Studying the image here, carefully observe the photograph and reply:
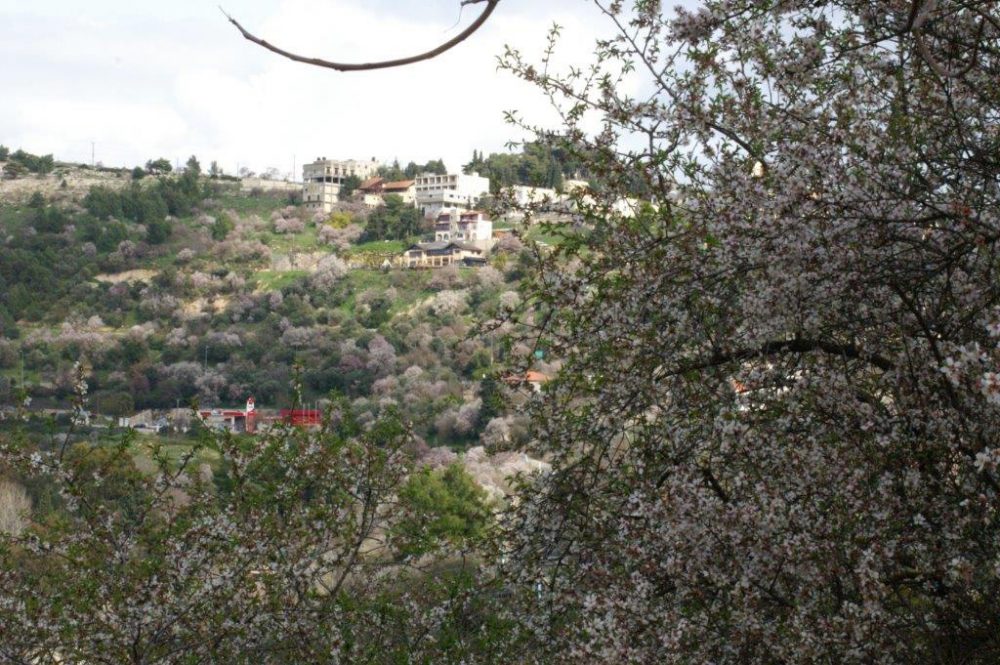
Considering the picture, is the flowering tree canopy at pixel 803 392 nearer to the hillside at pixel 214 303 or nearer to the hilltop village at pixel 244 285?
the hilltop village at pixel 244 285

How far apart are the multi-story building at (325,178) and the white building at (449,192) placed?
8.72m

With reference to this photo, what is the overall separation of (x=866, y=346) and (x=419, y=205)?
106 meters

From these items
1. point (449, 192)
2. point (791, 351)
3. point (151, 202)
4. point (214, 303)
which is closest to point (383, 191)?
point (449, 192)

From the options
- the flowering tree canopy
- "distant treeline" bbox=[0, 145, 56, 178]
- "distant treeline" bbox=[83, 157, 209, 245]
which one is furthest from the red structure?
"distant treeline" bbox=[0, 145, 56, 178]

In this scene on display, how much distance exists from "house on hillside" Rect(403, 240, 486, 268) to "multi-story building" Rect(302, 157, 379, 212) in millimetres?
19089

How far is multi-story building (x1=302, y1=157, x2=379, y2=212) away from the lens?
11200 cm

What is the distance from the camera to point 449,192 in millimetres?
108125

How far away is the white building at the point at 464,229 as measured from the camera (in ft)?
316

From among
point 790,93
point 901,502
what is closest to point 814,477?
point 901,502

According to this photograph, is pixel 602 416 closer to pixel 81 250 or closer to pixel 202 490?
pixel 202 490

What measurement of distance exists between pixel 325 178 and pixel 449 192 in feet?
48.4

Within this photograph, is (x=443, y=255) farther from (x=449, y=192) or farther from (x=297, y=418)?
(x=297, y=418)

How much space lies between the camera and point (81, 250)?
Answer: 9550cm

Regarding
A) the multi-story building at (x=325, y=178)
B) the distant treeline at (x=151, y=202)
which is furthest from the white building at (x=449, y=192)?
the distant treeline at (x=151, y=202)
